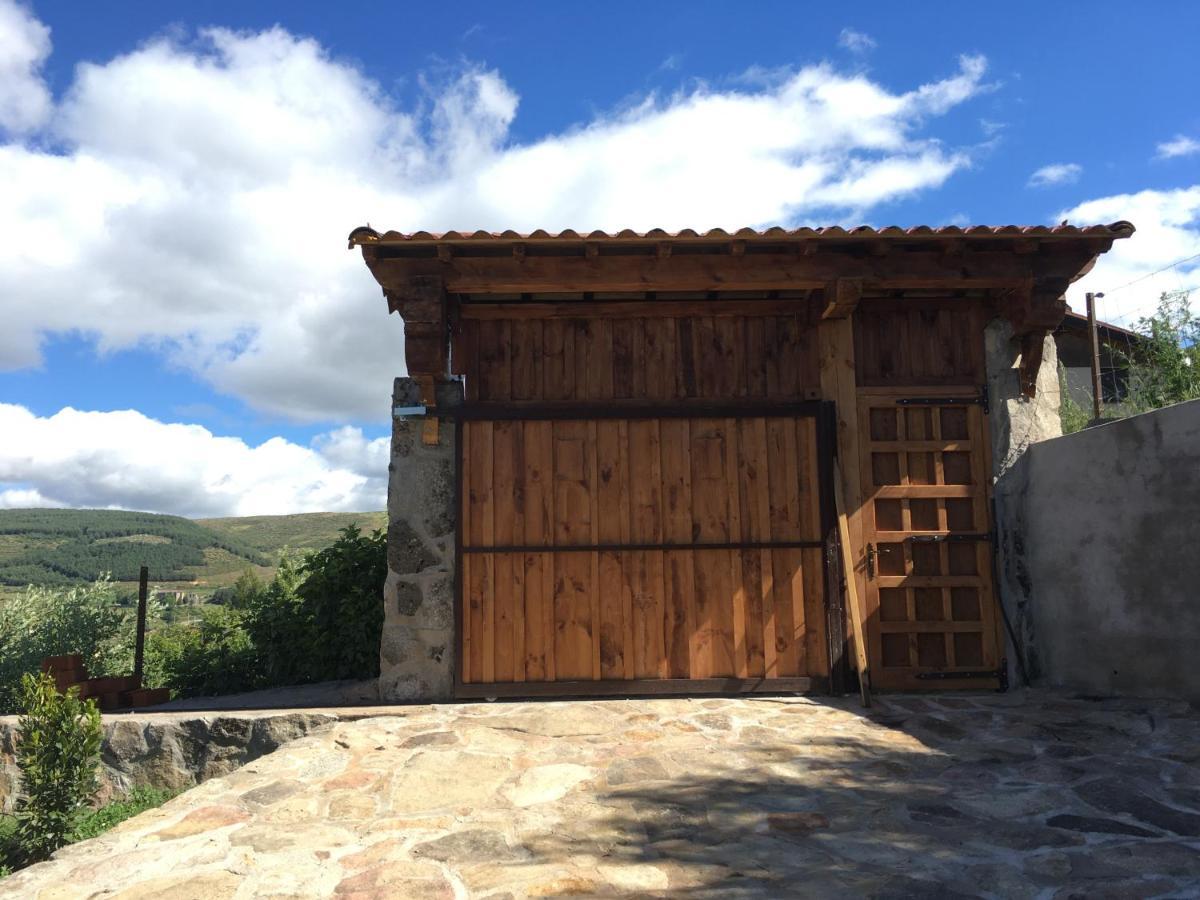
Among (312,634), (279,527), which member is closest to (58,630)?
(312,634)

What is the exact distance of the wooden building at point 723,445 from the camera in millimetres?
5648

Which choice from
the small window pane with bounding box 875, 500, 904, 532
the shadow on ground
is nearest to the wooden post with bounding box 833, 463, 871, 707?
the small window pane with bounding box 875, 500, 904, 532

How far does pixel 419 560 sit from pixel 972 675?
4204 millimetres

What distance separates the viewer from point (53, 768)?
16.9ft

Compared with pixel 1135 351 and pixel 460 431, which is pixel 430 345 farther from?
pixel 1135 351

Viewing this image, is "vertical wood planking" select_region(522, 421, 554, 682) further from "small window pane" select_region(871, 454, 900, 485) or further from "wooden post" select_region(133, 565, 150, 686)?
"wooden post" select_region(133, 565, 150, 686)

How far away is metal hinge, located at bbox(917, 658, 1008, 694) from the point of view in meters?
5.71

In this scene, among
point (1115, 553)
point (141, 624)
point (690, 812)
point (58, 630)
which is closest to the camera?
point (690, 812)

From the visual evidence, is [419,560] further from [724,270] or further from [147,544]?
[147,544]

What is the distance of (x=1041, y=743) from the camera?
4309 millimetres

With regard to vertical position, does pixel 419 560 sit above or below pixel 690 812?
above

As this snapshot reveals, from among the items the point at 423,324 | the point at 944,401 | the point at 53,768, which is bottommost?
the point at 53,768

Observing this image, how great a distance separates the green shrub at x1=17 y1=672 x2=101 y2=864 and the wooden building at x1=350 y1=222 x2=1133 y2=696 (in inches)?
99.7

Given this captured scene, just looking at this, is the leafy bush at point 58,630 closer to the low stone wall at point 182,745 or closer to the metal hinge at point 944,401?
the low stone wall at point 182,745
